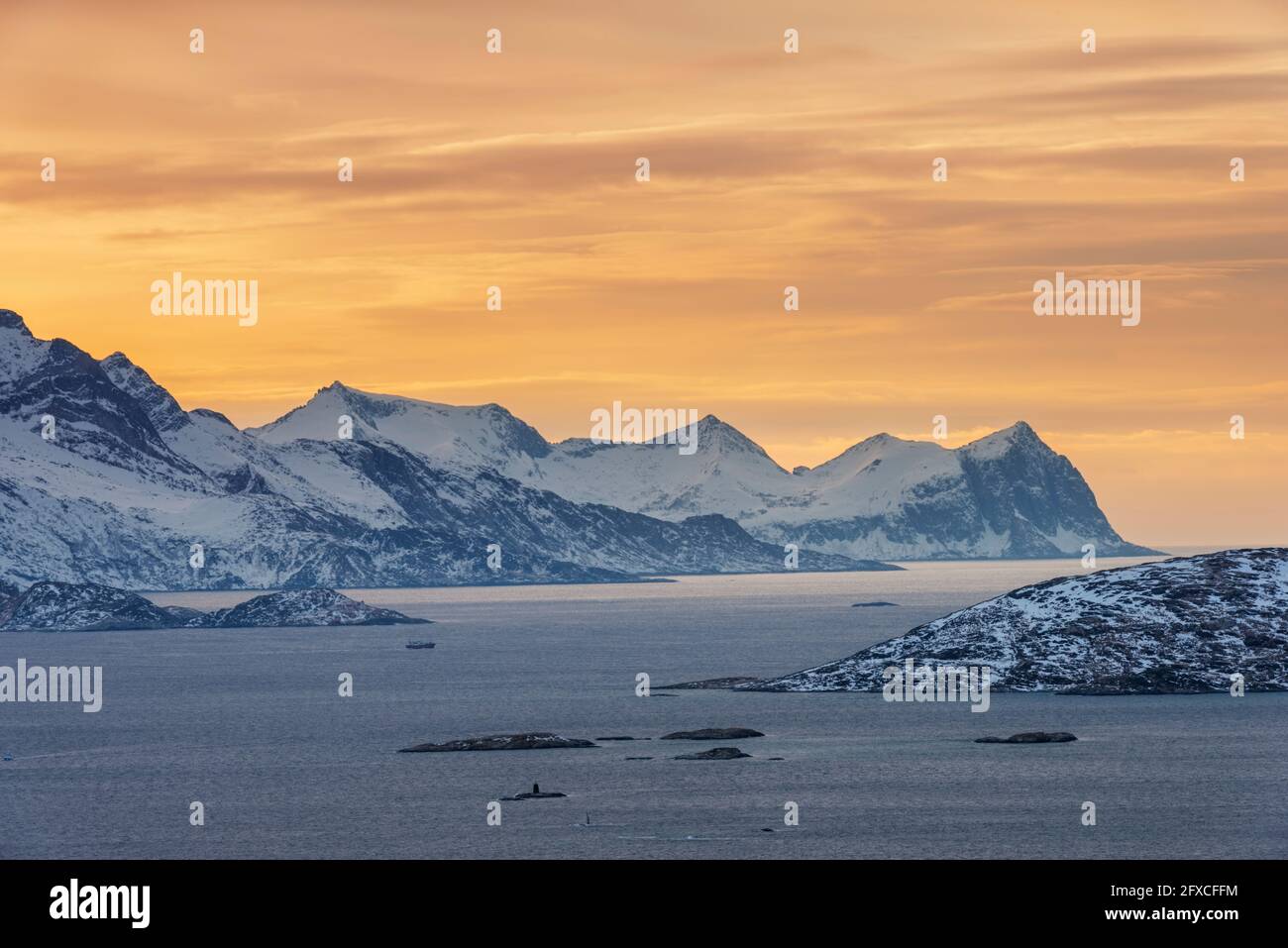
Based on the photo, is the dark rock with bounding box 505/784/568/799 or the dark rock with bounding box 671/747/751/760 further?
the dark rock with bounding box 671/747/751/760

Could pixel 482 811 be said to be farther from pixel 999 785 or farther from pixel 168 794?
pixel 999 785

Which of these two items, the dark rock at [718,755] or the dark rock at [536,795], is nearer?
the dark rock at [536,795]

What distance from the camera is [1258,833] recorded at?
144 m

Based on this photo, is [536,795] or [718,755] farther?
[718,755]
